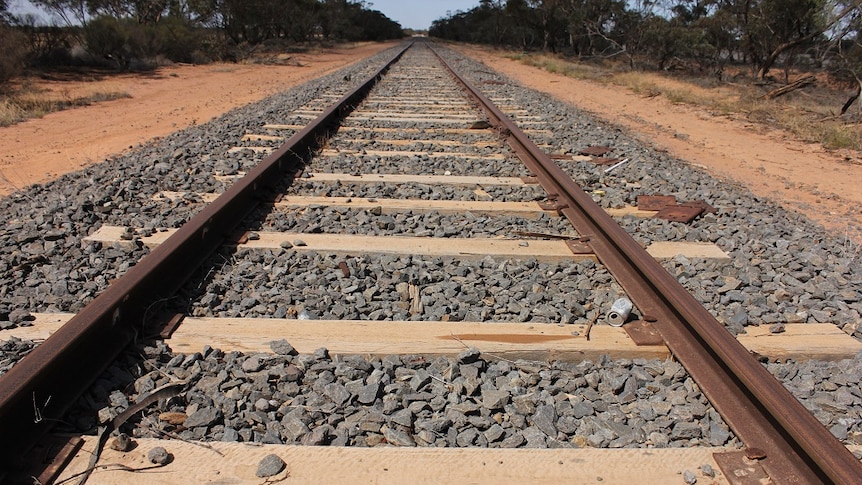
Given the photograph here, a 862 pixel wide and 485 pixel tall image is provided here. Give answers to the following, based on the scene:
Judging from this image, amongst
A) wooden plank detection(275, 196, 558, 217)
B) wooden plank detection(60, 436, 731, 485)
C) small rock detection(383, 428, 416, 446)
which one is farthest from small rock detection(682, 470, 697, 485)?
wooden plank detection(275, 196, 558, 217)

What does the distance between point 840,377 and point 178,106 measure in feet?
36.0

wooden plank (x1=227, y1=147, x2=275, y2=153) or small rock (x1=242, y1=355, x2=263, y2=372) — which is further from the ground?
wooden plank (x1=227, y1=147, x2=275, y2=153)

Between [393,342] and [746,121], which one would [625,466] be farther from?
[746,121]

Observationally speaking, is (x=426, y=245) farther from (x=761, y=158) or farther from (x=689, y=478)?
(x=761, y=158)

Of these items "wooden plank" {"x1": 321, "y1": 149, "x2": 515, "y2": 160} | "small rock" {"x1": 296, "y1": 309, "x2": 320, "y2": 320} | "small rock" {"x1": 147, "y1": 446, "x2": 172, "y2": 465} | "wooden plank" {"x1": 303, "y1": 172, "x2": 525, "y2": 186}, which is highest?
"wooden plank" {"x1": 321, "y1": 149, "x2": 515, "y2": 160}

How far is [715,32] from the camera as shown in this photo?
933 inches

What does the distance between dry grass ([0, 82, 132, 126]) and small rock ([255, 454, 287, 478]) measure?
9.30 metres

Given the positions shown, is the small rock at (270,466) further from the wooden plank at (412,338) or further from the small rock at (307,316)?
the small rock at (307,316)

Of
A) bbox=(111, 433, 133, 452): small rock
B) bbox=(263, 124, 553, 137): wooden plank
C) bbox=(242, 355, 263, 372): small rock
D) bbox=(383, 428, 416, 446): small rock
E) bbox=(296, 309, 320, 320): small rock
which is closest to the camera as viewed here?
bbox=(111, 433, 133, 452): small rock

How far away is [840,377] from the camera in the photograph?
2230 millimetres

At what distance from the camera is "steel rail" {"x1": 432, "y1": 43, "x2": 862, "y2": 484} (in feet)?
5.40

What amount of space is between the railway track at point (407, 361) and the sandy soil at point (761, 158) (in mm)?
2285

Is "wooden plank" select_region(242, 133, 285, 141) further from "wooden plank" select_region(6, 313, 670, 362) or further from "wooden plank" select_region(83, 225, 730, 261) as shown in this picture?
"wooden plank" select_region(6, 313, 670, 362)

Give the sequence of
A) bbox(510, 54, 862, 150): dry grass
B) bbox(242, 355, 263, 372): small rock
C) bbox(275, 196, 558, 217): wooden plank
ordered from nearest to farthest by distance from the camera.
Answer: bbox(242, 355, 263, 372): small rock, bbox(275, 196, 558, 217): wooden plank, bbox(510, 54, 862, 150): dry grass
